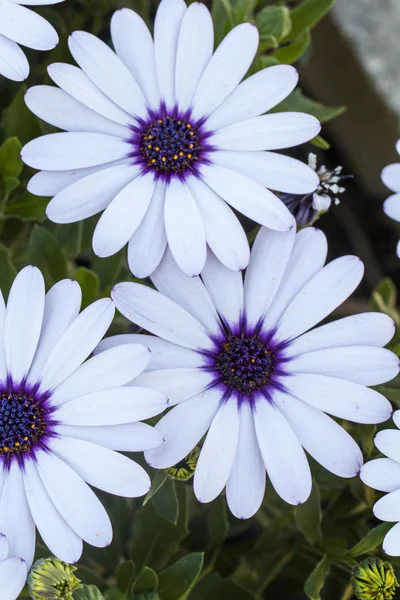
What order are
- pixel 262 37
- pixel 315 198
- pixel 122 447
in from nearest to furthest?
pixel 122 447 < pixel 315 198 < pixel 262 37

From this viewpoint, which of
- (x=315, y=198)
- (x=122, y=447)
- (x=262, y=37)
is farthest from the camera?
(x=262, y=37)

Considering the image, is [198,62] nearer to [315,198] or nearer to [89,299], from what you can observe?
[315,198]

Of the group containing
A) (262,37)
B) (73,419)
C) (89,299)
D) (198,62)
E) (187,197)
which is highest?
(262,37)

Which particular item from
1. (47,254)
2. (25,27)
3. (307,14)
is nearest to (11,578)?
(47,254)

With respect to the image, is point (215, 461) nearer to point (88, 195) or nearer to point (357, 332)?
point (357, 332)

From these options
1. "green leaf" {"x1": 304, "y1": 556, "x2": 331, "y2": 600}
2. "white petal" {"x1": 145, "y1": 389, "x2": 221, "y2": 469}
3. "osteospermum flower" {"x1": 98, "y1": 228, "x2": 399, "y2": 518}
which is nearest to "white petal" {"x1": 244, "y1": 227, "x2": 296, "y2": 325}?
"osteospermum flower" {"x1": 98, "y1": 228, "x2": 399, "y2": 518}

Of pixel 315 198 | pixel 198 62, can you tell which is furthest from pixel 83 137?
pixel 315 198

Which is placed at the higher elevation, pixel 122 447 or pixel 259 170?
pixel 259 170

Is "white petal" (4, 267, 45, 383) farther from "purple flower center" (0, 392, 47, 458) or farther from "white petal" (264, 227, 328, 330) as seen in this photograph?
"white petal" (264, 227, 328, 330)
